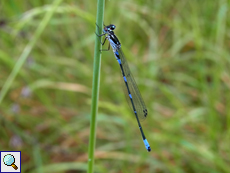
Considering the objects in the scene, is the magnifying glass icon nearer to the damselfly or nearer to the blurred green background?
the blurred green background

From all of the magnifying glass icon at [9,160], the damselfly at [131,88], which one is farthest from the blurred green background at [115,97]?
the magnifying glass icon at [9,160]

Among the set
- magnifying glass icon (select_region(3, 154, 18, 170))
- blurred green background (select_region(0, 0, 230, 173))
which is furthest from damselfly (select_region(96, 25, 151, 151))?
magnifying glass icon (select_region(3, 154, 18, 170))

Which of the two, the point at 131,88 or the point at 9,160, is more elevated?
the point at 131,88

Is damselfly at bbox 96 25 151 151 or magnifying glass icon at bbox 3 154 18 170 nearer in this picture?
magnifying glass icon at bbox 3 154 18 170

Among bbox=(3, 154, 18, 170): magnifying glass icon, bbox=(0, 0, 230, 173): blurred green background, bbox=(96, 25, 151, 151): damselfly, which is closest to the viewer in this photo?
bbox=(3, 154, 18, 170): magnifying glass icon

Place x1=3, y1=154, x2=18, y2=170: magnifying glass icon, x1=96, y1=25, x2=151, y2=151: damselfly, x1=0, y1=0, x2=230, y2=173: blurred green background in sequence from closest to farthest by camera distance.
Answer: x1=3, y1=154, x2=18, y2=170: magnifying glass icon, x1=96, y1=25, x2=151, y2=151: damselfly, x1=0, y1=0, x2=230, y2=173: blurred green background

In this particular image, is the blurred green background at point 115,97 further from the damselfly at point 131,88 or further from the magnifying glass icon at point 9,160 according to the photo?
the magnifying glass icon at point 9,160

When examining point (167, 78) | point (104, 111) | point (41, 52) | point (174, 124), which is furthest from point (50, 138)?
point (167, 78)

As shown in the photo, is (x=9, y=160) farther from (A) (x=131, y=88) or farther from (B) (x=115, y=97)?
(B) (x=115, y=97)

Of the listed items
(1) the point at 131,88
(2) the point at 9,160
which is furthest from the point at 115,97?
(2) the point at 9,160
